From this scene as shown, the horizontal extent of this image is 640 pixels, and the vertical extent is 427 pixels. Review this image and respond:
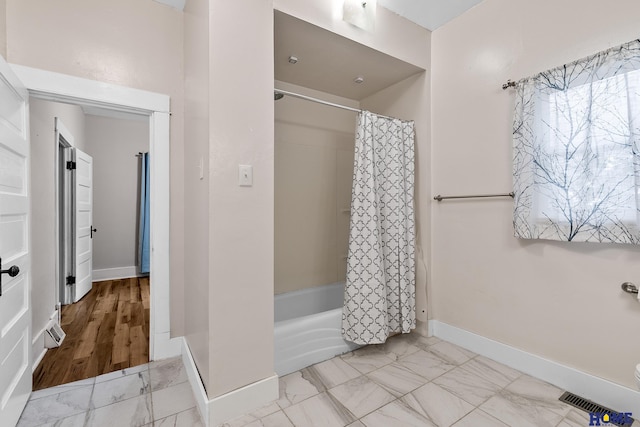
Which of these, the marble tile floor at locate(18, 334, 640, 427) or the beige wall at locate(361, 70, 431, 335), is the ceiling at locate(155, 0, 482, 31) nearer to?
the beige wall at locate(361, 70, 431, 335)

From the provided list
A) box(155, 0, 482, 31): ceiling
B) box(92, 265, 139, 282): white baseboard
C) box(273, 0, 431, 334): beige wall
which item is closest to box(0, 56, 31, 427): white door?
box(155, 0, 482, 31): ceiling

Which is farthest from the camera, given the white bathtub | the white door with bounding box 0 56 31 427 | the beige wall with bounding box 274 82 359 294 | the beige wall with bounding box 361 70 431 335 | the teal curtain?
the teal curtain

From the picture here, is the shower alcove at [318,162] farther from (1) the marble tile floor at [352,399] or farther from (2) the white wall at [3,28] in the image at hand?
(2) the white wall at [3,28]

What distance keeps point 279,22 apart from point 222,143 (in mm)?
884

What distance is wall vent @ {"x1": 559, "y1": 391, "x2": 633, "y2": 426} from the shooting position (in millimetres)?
1448

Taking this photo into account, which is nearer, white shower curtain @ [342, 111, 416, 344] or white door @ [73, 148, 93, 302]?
white shower curtain @ [342, 111, 416, 344]

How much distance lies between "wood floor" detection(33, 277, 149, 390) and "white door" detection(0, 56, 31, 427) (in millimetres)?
336

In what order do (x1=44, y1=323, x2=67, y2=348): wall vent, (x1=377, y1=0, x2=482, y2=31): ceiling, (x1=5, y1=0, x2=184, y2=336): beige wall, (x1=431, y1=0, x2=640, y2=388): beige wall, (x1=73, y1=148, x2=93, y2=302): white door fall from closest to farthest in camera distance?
(x1=431, y1=0, x2=640, y2=388): beige wall < (x1=5, y1=0, x2=184, y2=336): beige wall < (x1=377, y1=0, x2=482, y2=31): ceiling < (x1=44, y1=323, x2=67, y2=348): wall vent < (x1=73, y1=148, x2=93, y2=302): white door

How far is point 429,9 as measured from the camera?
215cm

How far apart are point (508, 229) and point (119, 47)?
281 cm

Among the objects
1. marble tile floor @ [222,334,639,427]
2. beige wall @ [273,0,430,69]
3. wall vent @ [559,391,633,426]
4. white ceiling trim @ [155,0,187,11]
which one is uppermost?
white ceiling trim @ [155,0,187,11]

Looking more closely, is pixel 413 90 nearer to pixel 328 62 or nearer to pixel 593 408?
pixel 328 62

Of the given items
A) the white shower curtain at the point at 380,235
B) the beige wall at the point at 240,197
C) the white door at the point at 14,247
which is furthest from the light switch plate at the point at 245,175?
the white door at the point at 14,247

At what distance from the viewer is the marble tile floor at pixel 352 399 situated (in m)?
1.48
